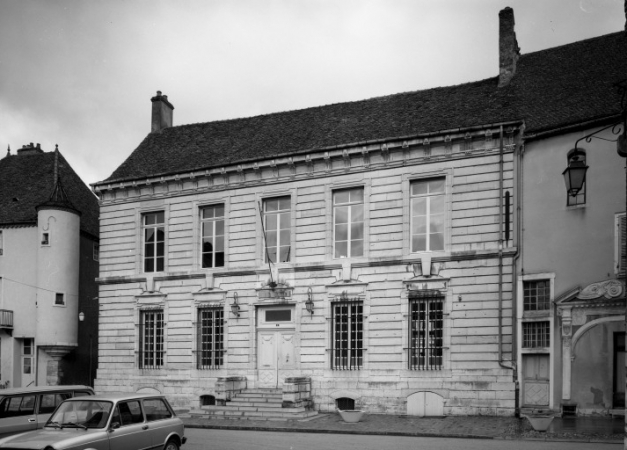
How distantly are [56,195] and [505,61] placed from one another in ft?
68.3

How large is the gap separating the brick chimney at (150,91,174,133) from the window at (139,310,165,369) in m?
8.98

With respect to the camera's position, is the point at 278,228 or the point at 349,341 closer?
the point at 349,341

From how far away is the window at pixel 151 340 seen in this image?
2812cm

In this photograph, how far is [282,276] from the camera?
2567 cm

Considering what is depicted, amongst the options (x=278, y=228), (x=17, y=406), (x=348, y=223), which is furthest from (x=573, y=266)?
(x=17, y=406)

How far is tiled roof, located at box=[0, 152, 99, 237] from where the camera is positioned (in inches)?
1358

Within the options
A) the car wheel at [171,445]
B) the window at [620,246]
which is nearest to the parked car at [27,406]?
the car wheel at [171,445]

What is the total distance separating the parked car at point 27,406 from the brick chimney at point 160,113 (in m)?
19.2

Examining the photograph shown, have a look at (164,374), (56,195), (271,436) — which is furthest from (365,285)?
(56,195)

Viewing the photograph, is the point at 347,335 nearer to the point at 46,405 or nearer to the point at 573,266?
the point at 573,266

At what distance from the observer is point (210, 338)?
2703 cm

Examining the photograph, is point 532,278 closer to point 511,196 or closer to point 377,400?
point 511,196

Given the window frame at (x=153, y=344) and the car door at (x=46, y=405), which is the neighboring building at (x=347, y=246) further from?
the car door at (x=46, y=405)

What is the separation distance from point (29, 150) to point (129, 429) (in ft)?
99.3
